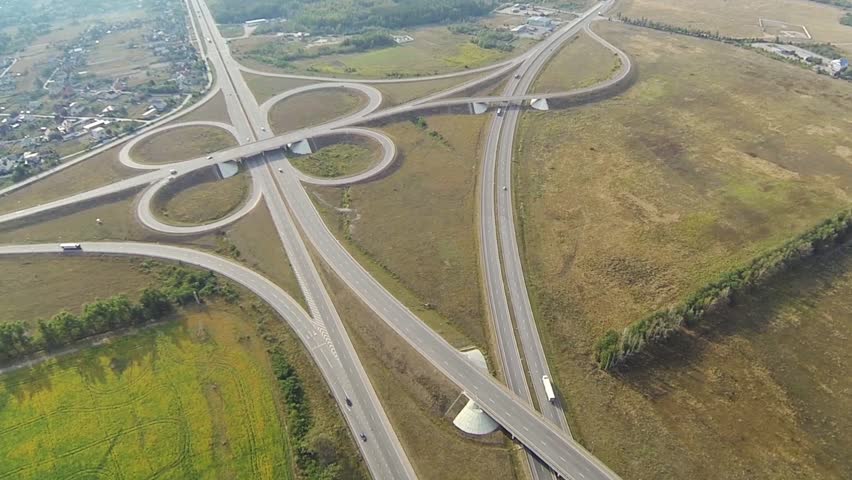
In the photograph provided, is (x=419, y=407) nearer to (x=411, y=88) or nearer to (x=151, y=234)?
(x=151, y=234)

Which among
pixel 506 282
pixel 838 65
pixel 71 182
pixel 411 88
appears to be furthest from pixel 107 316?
pixel 838 65

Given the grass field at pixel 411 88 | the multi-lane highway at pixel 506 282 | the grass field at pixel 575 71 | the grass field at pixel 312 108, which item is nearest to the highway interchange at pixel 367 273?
the multi-lane highway at pixel 506 282

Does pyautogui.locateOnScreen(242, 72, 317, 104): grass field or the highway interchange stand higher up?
pyautogui.locateOnScreen(242, 72, 317, 104): grass field

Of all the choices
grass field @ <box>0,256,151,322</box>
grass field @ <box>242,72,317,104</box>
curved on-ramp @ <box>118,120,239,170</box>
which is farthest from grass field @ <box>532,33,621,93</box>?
grass field @ <box>0,256,151,322</box>

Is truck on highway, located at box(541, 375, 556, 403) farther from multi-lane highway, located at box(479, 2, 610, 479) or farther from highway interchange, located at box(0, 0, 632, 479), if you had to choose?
highway interchange, located at box(0, 0, 632, 479)

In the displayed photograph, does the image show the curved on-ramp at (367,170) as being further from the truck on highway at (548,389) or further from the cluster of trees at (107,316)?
the truck on highway at (548,389)

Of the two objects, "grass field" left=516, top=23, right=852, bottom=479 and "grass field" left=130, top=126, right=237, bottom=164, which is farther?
"grass field" left=130, top=126, right=237, bottom=164
